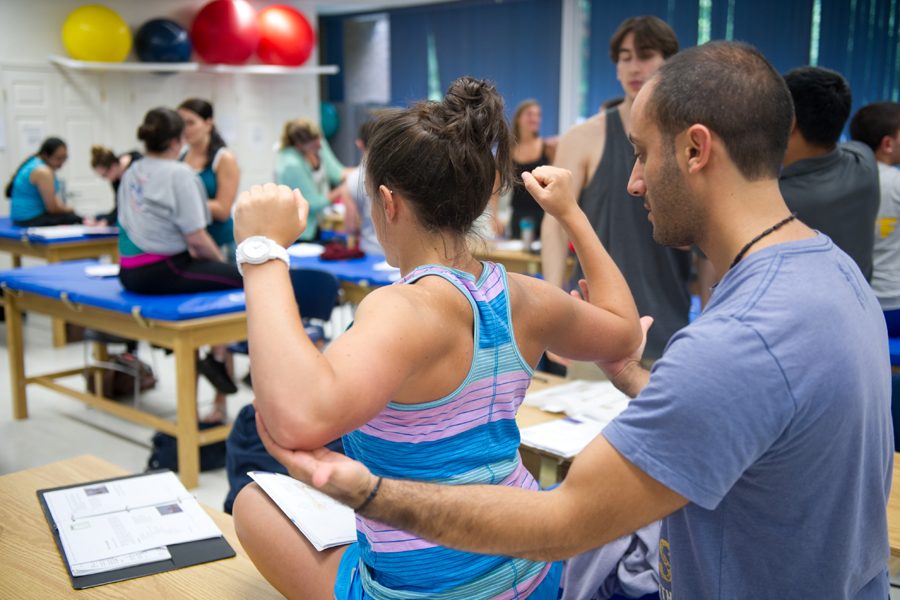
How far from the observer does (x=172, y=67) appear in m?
7.73

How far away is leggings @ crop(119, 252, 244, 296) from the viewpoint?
10.8 feet

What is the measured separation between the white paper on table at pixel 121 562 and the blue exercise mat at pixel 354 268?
8.01 feet

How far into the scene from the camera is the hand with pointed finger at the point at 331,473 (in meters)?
0.82

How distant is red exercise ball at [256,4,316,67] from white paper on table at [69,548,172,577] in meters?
7.99

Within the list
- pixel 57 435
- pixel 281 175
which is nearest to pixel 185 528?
pixel 57 435

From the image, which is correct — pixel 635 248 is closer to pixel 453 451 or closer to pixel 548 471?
pixel 548 471

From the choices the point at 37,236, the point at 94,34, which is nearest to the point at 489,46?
the point at 94,34

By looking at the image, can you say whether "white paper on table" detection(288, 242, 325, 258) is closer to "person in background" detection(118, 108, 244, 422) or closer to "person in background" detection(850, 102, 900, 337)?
"person in background" detection(118, 108, 244, 422)

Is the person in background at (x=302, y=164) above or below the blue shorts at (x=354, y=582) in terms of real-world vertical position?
above

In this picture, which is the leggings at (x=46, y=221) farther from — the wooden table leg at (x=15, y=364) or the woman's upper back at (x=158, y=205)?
the woman's upper back at (x=158, y=205)

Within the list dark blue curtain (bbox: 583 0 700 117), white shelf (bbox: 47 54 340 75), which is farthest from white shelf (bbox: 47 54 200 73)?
dark blue curtain (bbox: 583 0 700 117)

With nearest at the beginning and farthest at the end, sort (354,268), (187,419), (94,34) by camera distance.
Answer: (187,419), (354,268), (94,34)

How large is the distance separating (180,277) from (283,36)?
5901 millimetres

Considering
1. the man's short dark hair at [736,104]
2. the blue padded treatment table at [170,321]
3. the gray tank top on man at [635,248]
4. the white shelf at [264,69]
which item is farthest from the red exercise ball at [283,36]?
the man's short dark hair at [736,104]
